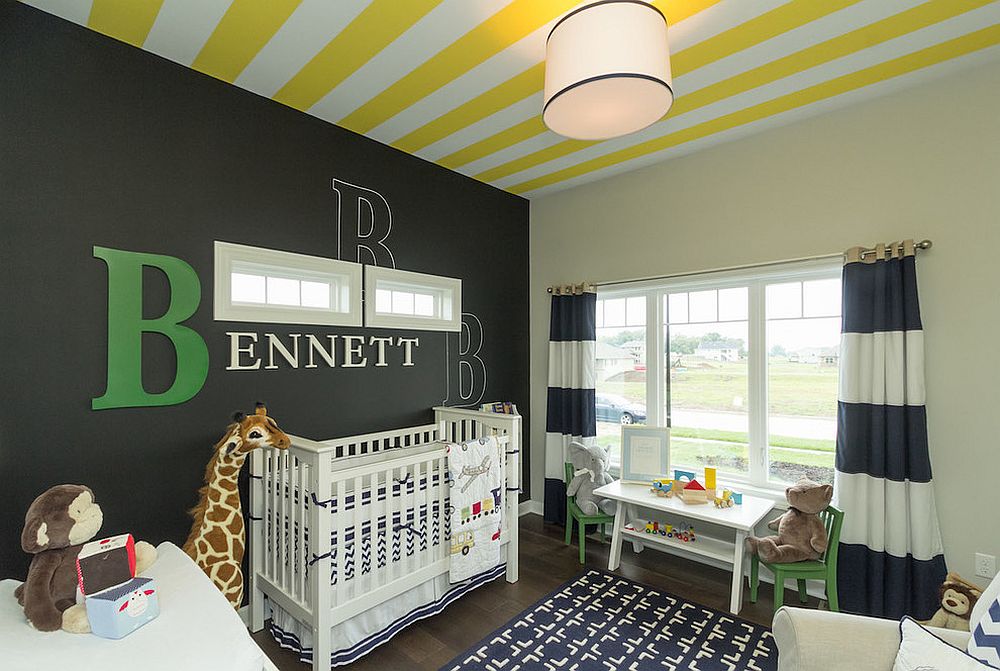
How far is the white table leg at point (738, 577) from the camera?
2.43 m

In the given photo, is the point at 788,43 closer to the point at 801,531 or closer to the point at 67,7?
the point at 801,531

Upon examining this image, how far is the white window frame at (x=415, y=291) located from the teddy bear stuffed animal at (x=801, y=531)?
2.19 meters

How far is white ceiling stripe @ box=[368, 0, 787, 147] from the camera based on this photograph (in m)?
1.87

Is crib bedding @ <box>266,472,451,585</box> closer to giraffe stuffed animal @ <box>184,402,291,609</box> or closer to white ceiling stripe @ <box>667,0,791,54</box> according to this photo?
giraffe stuffed animal @ <box>184,402,291,609</box>

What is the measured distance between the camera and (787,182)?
2.72 m

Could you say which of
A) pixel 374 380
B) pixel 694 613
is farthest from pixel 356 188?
pixel 694 613

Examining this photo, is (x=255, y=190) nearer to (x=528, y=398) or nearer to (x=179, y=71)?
(x=179, y=71)

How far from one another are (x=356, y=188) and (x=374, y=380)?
3.71 feet

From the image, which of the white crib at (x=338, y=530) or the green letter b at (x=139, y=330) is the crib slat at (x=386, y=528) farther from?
the green letter b at (x=139, y=330)

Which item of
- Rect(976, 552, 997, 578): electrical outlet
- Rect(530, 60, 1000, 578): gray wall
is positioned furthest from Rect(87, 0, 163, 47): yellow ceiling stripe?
Rect(976, 552, 997, 578): electrical outlet

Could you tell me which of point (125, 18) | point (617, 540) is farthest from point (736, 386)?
point (125, 18)

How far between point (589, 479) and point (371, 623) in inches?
62.7

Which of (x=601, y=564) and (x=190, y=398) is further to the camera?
(x=601, y=564)

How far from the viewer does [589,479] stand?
321 centimetres
